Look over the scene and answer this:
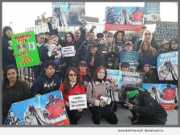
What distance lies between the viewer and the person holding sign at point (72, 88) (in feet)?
14.4

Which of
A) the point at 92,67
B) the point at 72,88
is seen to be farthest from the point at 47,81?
the point at 92,67

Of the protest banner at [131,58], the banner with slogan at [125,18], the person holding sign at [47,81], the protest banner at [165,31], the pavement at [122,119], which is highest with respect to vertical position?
the banner with slogan at [125,18]

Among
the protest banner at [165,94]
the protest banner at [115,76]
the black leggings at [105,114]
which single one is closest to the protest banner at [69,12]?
the protest banner at [115,76]

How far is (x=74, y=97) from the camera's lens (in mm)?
4383

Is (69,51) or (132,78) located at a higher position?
(69,51)

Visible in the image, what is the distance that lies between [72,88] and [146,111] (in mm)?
756

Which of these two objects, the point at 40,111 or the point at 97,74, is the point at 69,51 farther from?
the point at 40,111

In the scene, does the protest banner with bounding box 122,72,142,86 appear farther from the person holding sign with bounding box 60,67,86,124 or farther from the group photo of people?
the person holding sign with bounding box 60,67,86,124

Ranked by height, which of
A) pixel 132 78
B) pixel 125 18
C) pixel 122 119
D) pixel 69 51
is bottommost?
pixel 122 119

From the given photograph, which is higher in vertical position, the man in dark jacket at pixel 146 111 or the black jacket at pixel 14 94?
the black jacket at pixel 14 94

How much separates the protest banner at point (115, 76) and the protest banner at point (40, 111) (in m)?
0.51

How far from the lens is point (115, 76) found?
4379mm

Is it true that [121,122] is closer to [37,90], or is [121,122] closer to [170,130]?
[170,130]

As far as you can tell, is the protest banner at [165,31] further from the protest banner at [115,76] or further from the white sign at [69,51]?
the white sign at [69,51]
